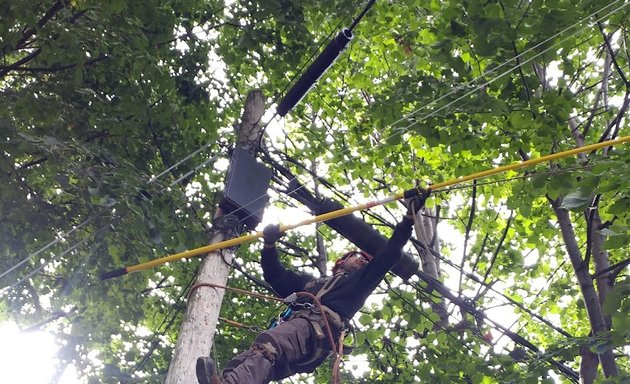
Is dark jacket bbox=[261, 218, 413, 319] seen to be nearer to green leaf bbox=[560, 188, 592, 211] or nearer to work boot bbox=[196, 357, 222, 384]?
green leaf bbox=[560, 188, 592, 211]

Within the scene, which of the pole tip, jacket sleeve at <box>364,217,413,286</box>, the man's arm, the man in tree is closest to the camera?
the man in tree

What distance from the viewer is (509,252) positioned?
9.21 m

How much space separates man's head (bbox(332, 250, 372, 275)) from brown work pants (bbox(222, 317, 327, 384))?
0.93 meters

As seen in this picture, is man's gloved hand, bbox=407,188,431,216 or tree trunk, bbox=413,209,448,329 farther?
tree trunk, bbox=413,209,448,329

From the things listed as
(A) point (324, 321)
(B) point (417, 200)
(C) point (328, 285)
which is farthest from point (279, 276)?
(B) point (417, 200)

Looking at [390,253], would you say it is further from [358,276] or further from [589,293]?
[589,293]

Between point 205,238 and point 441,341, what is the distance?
107 inches

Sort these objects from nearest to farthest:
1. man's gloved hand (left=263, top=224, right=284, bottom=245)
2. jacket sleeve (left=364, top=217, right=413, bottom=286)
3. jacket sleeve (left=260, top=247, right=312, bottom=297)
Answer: jacket sleeve (left=364, top=217, right=413, bottom=286) < man's gloved hand (left=263, top=224, right=284, bottom=245) < jacket sleeve (left=260, top=247, right=312, bottom=297)

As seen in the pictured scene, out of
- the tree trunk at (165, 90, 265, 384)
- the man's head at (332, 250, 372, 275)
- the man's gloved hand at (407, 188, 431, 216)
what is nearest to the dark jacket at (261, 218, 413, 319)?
the man's gloved hand at (407, 188, 431, 216)

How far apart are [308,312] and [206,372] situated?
1.48 meters

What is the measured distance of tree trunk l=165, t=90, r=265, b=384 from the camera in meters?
3.82

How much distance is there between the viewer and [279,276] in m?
5.45

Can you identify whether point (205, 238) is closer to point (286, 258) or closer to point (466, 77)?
point (466, 77)

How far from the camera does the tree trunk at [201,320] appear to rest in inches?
150
